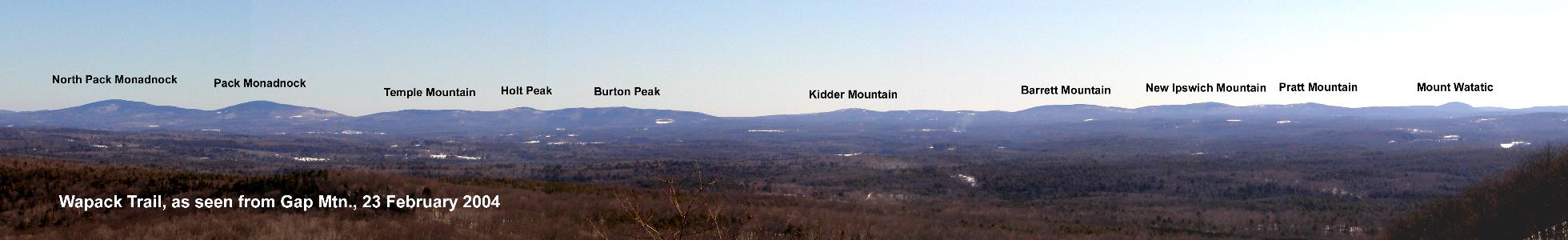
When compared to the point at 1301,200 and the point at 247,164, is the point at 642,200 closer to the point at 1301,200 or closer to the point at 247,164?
the point at 1301,200

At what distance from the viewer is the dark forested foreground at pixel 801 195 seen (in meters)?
18.7

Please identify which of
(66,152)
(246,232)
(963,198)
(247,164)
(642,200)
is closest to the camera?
(246,232)

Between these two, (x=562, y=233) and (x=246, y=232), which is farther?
(x=562, y=233)

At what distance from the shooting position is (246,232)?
53.8ft

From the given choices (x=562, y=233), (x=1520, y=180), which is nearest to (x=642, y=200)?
(x=562, y=233)

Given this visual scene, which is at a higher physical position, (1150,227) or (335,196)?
(335,196)

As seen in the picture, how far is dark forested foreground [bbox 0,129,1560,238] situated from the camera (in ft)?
61.4

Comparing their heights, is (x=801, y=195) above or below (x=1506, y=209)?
below

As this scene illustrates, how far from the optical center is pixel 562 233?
19734 mm

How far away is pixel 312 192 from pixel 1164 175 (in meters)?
62.2

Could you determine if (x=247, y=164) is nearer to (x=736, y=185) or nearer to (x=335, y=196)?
(x=736, y=185)

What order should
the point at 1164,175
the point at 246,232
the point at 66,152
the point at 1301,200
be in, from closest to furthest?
the point at 246,232
the point at 1301,200
the point at 1164,175
the point at 66,152

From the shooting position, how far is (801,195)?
4919 centimetres

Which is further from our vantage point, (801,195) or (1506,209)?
(801,195)
